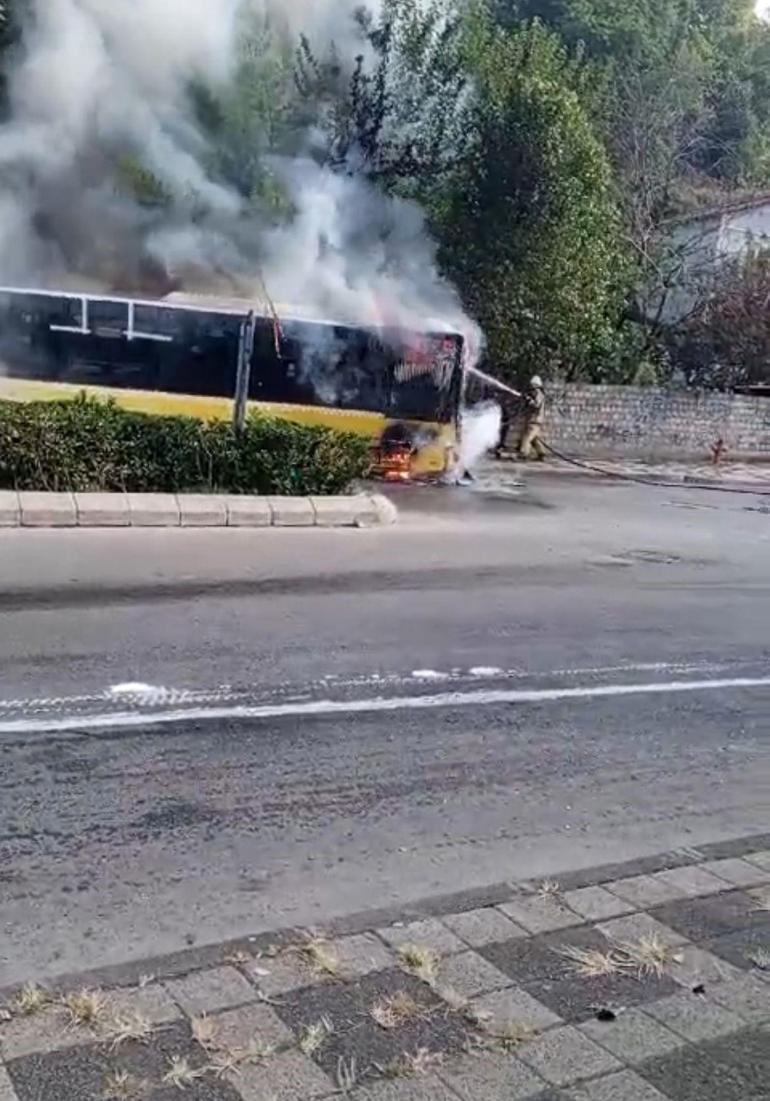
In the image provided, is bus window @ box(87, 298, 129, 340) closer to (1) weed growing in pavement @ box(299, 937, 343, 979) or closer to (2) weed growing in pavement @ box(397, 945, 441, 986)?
(1) weed growing in pavement @ box(299, 937, 343, 979)

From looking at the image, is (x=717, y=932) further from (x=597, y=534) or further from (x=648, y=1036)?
(x=597, y=534)

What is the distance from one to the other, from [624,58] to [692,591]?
2454 cm

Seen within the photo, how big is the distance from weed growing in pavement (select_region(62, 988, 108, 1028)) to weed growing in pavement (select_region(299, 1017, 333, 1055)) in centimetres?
47

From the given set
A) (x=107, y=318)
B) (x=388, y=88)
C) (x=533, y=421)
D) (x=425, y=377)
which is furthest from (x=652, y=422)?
(x=107, y=318)

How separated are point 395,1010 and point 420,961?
0.80ft

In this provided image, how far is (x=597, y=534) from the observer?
1229 cm

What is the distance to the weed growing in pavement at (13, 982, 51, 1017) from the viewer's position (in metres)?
2.70

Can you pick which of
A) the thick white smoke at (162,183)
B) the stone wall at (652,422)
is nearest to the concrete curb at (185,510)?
the thick white smoke at (162,183)

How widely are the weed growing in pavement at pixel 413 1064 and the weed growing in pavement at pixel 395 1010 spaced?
0.12 meters

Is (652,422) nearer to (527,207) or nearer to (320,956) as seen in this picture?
(527,207)

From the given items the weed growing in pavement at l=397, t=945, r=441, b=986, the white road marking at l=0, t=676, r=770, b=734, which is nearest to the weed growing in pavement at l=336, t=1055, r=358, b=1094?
the weed growing in pavement at l=397, t=945, r=441, b=986

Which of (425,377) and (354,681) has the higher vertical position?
(425,377)

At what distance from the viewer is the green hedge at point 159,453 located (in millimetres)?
10977

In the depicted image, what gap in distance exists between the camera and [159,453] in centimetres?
1157
